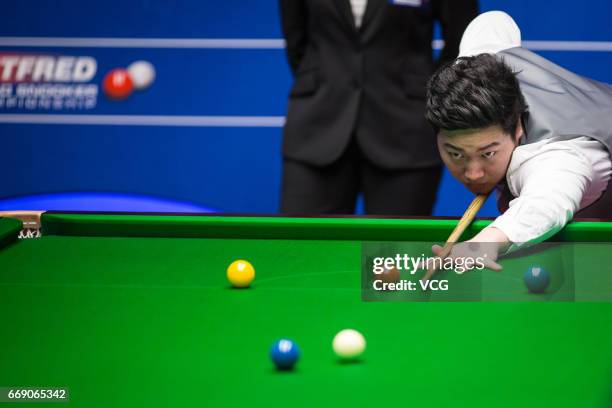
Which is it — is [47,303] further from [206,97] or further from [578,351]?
[206,97]

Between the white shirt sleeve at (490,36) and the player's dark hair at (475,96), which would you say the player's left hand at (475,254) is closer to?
the player's dark hair at (475,96)

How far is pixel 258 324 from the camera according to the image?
169 centimetres

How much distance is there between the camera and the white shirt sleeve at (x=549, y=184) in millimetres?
2139

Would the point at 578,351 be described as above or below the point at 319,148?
below

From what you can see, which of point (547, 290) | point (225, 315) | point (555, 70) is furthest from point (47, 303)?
point (555, 70)

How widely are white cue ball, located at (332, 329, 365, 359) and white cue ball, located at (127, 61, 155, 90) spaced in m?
3.50

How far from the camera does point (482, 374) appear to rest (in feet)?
4.60

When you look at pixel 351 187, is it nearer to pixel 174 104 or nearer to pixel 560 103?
pixel 560 103

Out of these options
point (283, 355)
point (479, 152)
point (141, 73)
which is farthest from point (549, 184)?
point (141, 73)

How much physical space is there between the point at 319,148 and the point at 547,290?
1.62 metres

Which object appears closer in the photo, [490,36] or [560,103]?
[560,103]

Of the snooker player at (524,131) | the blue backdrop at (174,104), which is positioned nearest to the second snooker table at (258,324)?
the snooker player at (524,131)

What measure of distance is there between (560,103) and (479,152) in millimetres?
283

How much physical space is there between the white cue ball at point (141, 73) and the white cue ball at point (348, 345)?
3.50m
